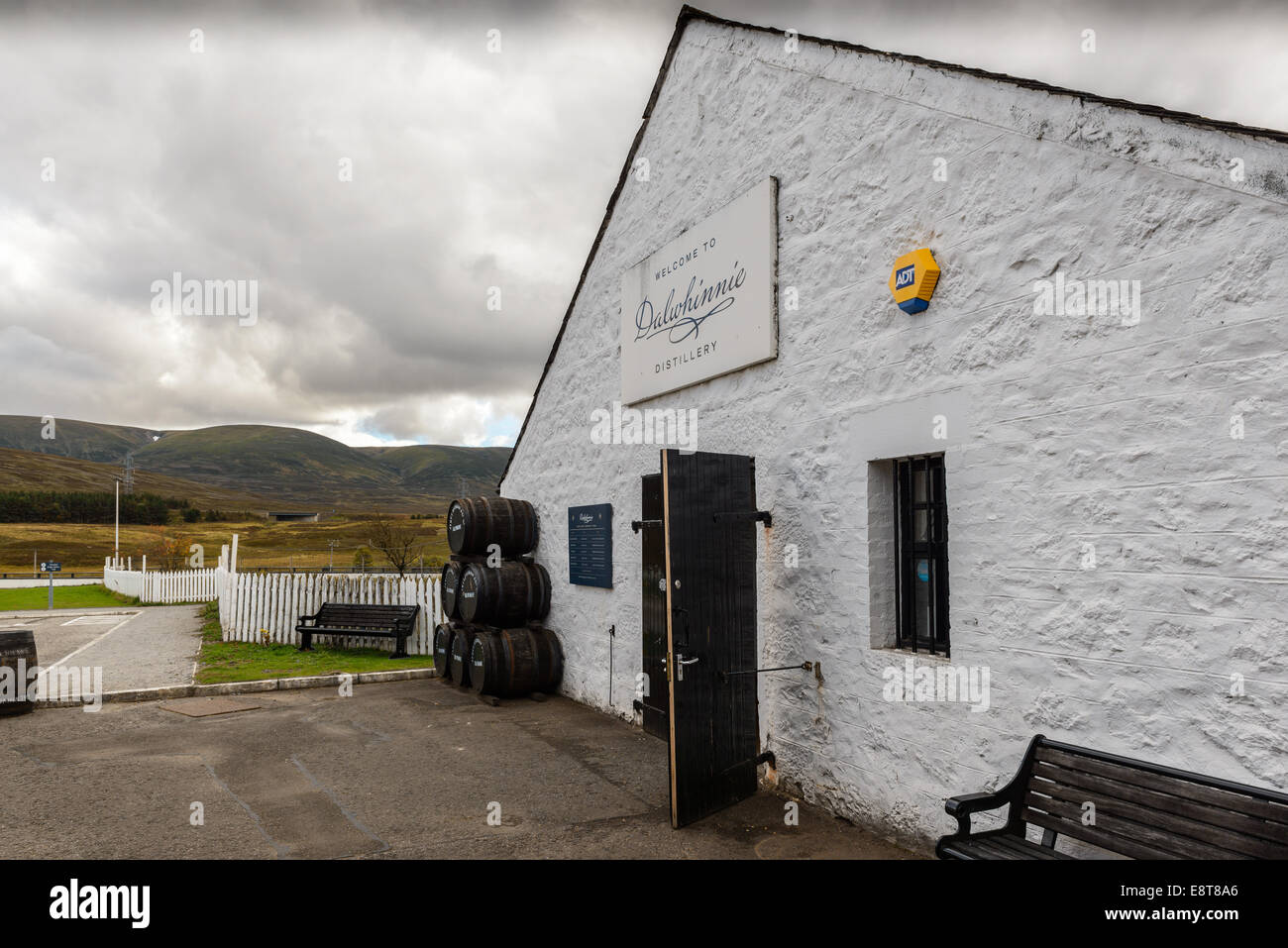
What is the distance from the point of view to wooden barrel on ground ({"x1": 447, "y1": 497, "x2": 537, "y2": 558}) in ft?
33.3

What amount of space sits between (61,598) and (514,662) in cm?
2677

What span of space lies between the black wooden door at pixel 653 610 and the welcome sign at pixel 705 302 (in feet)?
3.93

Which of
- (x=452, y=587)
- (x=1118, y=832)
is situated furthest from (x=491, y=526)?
(x=1118, y=832)

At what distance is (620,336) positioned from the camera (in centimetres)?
860

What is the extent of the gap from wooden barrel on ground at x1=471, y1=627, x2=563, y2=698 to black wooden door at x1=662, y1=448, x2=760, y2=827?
426 centimetres

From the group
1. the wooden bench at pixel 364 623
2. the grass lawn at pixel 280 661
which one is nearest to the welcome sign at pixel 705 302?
the grass lawn at pixel 280 661

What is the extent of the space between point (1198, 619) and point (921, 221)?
2.72 meters

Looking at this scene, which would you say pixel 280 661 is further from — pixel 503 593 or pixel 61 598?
pixel 61 598

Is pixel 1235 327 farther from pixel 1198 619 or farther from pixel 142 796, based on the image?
pixel 142 796

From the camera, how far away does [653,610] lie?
6.51 meters

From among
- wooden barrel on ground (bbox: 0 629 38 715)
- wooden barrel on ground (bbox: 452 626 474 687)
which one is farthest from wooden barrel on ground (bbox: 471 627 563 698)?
wooden barrel on ground (bbox: 0 629 38 715)

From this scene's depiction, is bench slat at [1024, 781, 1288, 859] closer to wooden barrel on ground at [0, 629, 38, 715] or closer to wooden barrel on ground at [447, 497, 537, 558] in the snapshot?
wooden barrel on ground at [447, 497, 537, 558]

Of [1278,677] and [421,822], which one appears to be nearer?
[1278,677]

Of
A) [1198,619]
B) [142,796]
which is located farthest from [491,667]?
[1198,619]
